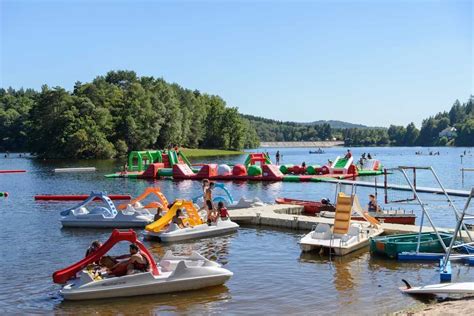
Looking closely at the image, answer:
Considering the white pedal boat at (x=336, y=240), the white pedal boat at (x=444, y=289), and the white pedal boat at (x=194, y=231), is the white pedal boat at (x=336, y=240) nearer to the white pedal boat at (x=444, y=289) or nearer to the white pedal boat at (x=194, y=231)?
the white pedal boat at (x=194, y=231)

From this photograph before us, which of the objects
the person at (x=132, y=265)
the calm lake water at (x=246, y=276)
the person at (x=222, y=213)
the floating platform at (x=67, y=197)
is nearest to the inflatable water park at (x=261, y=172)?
the floating platform at (x=67, y=197)

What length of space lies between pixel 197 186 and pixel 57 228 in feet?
74.4

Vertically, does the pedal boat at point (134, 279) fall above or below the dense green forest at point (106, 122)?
below

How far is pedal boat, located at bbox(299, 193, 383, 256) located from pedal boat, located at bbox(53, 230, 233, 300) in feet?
15.9

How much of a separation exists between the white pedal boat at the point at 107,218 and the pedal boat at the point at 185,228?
7.10ft

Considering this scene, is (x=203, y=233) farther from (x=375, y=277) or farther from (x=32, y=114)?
(x=32, y=114)

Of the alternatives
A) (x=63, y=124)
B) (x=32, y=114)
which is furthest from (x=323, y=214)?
(x=32, y=114)

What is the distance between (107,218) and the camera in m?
26.0

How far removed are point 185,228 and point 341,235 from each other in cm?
607

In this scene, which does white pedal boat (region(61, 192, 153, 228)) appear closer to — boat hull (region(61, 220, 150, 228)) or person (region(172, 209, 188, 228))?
boat hull (region(61, 220, 150, 228))

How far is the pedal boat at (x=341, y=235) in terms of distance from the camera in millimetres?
19812

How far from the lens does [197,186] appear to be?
160 feet

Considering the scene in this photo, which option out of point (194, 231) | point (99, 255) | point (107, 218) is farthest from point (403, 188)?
point (99, 255)

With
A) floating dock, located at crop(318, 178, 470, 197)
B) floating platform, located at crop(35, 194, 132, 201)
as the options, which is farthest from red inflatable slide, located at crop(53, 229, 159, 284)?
floating platform, located at crop(35, 194, 132, 201)
